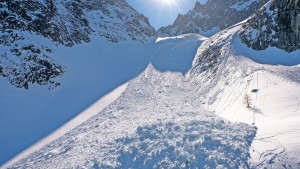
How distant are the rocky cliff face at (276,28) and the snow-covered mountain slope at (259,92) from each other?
86 cm

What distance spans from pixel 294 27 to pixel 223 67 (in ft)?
23.9

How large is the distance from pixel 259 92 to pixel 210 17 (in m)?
132

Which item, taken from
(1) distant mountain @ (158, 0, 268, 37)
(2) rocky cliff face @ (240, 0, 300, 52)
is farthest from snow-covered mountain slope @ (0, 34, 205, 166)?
(1) distant mountain @ (158, 0, 268, 37)

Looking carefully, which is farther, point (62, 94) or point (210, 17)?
point (210, 17)

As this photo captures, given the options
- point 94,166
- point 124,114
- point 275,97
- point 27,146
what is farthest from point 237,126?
point 27,146

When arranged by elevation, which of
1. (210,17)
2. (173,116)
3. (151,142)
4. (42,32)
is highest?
(210,17)

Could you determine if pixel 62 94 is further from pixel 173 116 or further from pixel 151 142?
pixel 151 142

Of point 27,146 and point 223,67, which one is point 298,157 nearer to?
point 27,146

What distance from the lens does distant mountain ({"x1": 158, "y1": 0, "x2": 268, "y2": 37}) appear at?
127438 mm

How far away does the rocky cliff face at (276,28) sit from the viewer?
76.9ft

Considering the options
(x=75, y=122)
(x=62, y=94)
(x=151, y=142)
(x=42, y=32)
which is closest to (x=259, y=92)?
(x=151, y=142)

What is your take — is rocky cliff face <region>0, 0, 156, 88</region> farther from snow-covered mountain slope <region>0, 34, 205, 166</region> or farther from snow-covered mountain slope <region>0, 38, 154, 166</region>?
snow-covered mountain slope <region>0, 34, 205, 166</region>

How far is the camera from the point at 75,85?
2842 cm

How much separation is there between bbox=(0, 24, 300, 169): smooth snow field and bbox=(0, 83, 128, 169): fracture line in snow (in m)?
0.14
